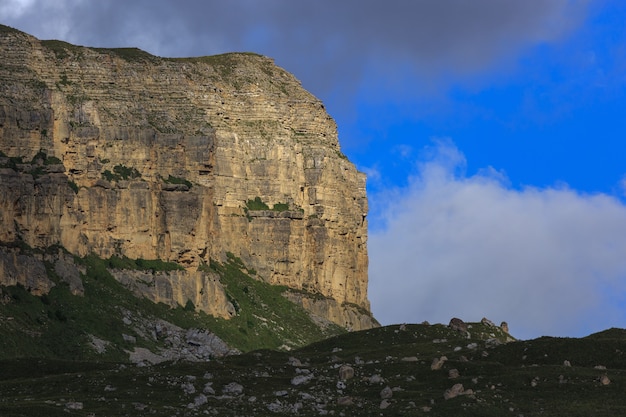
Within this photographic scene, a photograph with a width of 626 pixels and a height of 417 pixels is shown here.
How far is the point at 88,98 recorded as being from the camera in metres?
193

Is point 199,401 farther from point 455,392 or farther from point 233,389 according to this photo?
point 455,392

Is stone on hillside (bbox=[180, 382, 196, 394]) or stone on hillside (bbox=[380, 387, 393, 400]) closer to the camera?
stone on hillside (bbox=[380, 387, 393, 400])

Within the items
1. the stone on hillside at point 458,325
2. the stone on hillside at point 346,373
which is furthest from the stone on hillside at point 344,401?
the stone on hillside at point 458,325

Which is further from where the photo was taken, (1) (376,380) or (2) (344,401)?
(1) (376,380)

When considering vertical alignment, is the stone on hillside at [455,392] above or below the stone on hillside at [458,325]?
below

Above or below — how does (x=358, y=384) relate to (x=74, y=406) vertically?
above

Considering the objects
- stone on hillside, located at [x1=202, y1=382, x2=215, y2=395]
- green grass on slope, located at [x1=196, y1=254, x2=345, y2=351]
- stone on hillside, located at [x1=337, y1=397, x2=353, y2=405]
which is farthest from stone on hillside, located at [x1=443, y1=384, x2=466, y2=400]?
green grass on slope, located at [x1=196, y1=254, x2=345, y2=351]

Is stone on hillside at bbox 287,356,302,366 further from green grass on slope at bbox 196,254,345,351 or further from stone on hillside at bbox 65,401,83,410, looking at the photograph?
green grass on slope at bbox 196,254,345,351

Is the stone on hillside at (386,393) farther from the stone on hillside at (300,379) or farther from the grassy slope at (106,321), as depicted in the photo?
the grassy slope at (106,321)

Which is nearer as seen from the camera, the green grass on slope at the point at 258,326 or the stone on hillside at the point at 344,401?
the stone on hillside at the point at 344,401

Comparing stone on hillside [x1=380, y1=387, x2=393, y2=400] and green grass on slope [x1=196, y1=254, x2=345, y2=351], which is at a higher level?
green grass on slope [x1=196, y1=254, x2=345, y2=351]

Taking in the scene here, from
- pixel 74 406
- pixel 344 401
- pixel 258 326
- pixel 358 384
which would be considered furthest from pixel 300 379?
pixel 258 326

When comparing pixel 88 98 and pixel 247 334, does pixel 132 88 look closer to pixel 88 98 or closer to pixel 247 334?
pixel 88 98

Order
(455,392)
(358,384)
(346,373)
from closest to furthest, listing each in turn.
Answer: (455,392) → (358,384) → (346,373)
